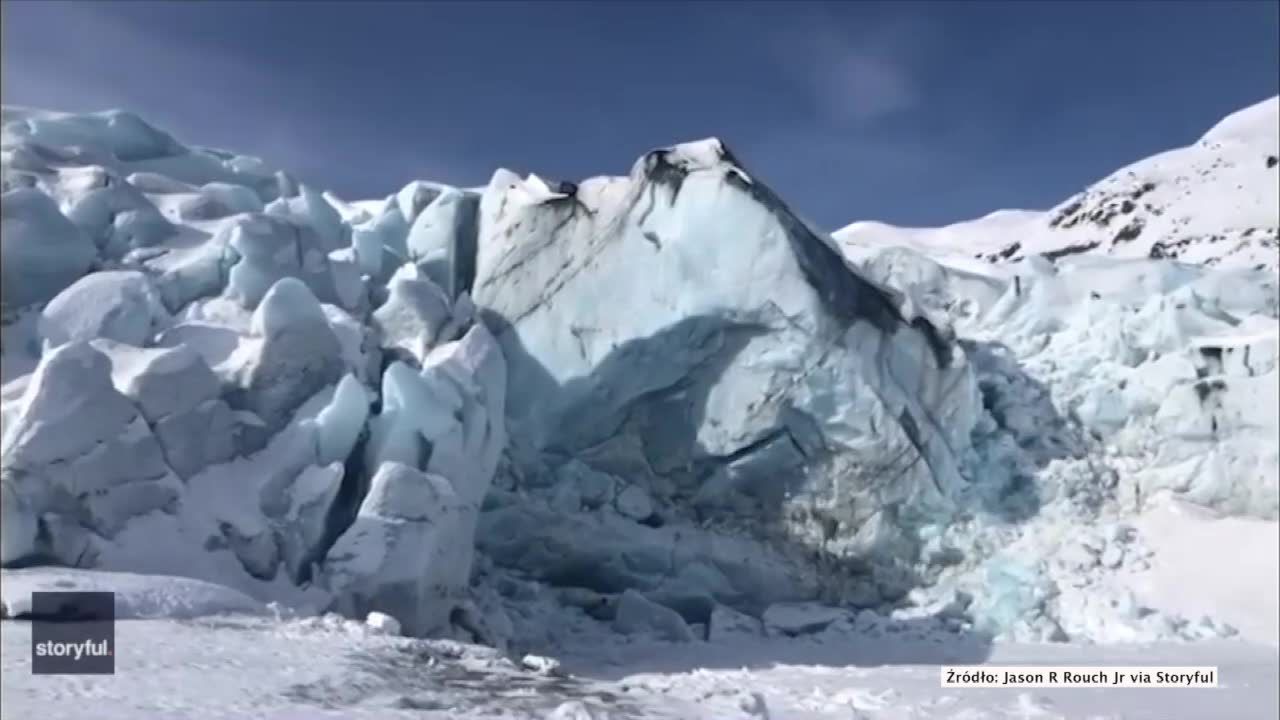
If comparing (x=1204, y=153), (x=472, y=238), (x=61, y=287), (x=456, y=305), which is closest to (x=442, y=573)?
(x=456, y=305)

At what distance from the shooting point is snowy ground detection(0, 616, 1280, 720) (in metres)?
5.37

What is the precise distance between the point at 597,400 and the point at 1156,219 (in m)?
25.0

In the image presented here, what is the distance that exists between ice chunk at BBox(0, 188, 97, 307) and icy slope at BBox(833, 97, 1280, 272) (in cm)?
1986

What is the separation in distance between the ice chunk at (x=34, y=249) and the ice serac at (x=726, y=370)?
477cm

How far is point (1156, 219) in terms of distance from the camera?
103 ft

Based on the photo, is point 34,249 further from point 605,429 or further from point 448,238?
point 605,429

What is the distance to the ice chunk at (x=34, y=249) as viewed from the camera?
10016 millimetres

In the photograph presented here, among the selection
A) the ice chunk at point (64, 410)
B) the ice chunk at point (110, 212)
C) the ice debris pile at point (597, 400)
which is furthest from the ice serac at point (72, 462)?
the ice chunk at point (110, 212)

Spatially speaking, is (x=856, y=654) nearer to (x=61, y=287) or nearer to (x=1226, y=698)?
(x=1226, y=698)

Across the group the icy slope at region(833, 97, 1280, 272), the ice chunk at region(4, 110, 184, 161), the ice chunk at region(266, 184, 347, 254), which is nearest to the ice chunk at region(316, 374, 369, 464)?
the ice chunk at region(266, 184, 347, 254)

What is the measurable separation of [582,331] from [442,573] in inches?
160

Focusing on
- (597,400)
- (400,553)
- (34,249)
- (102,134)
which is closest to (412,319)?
(597,400)

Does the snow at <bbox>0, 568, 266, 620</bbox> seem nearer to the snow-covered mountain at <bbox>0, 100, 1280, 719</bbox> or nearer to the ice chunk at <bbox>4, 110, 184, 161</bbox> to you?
the snow-covered mountain at <bbox>0, 100, 1280, 719</bbox>

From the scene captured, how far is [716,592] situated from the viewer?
40.0 feet
